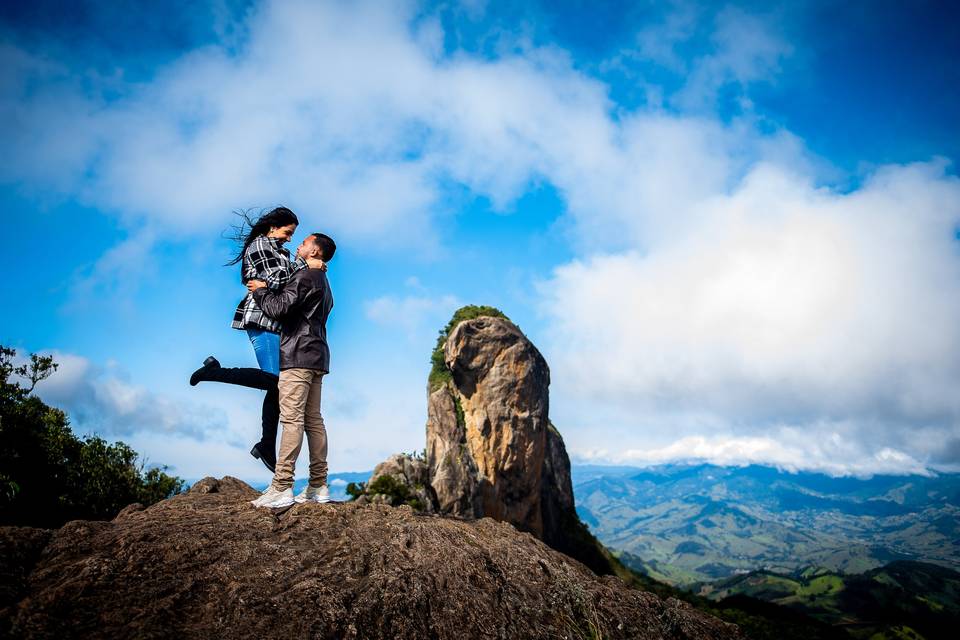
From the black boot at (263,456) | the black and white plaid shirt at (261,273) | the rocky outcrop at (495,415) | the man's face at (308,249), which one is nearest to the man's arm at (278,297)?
the black and white plaid shirt at (261,273)

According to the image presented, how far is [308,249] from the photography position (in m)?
8.36

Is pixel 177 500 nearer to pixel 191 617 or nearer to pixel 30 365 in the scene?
pixel 191 617

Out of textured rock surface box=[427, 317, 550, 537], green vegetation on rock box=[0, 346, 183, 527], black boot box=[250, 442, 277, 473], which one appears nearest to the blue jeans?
black boot box=[250, 442, 277, 473]

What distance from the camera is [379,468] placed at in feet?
136

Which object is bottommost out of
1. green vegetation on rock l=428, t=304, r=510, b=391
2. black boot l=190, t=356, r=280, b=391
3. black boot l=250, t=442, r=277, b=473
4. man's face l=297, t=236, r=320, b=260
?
black boot l=250, t=442, r=277, b=473

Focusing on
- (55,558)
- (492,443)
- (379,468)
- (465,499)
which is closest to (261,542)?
(55,558)

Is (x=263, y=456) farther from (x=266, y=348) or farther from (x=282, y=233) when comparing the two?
(x=282, y=233)

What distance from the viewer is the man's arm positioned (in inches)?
296

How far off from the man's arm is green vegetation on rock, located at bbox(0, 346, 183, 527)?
2805 centimetres

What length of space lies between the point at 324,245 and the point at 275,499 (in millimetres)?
4173

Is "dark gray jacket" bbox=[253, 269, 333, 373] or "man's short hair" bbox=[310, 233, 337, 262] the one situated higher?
"man's short hair" bbox=[310, 233, 337, 262]

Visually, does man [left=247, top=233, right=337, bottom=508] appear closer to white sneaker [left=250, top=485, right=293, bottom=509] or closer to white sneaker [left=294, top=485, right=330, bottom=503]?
white sneaker [left=250, top=485, right=293, bottom=509]

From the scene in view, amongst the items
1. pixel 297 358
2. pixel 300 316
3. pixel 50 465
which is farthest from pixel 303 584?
pixel 50 465

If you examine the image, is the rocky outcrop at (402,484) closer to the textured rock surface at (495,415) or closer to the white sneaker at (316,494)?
the textured rock surface at (495,415)
